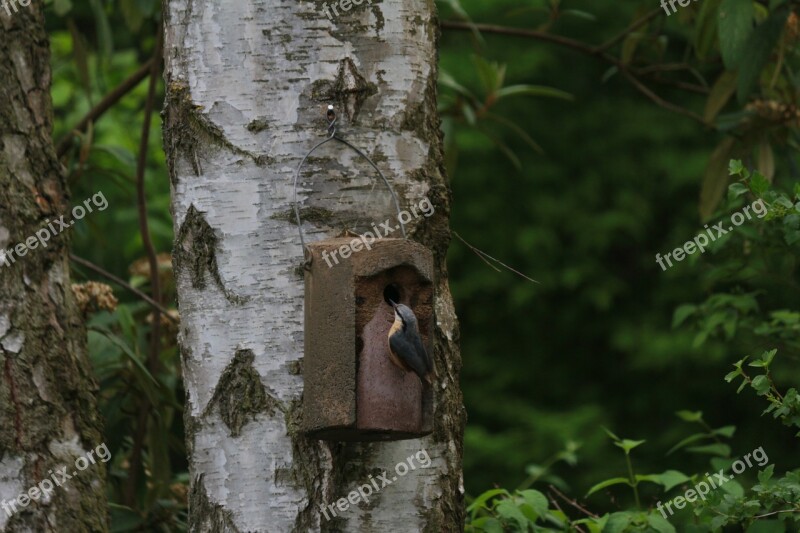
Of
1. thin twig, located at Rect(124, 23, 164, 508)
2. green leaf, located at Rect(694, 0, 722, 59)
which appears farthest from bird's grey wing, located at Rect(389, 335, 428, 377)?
green leaf, located at Rect(694, 0, 722, 59)

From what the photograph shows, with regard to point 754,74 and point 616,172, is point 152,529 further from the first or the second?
point 616,172

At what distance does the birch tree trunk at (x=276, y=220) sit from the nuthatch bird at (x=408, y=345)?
0.13m

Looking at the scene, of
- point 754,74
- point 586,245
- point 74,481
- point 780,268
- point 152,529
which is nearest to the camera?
point 74,481

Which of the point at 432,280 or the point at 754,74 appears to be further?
the point at 754,74

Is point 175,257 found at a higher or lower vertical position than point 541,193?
lower

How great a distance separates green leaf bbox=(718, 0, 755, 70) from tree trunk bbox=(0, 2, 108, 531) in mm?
1633

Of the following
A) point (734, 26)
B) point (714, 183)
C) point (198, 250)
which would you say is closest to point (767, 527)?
point (198, 250)

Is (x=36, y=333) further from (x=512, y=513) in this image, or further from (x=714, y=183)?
(x=714, y=183)

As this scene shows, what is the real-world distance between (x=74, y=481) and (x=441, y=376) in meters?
0.86

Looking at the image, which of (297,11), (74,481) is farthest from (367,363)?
(74,481)

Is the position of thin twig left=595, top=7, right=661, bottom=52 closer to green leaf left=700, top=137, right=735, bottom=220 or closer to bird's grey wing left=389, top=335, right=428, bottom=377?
green leaf left=700, top=137, right=735, bottom=220

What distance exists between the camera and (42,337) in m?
2.12

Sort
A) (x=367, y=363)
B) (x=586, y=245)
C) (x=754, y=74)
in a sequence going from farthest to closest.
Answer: (x=586, y=245)
(x=754, y=74)
(x=367, y=363)

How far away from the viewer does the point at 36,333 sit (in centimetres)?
212
